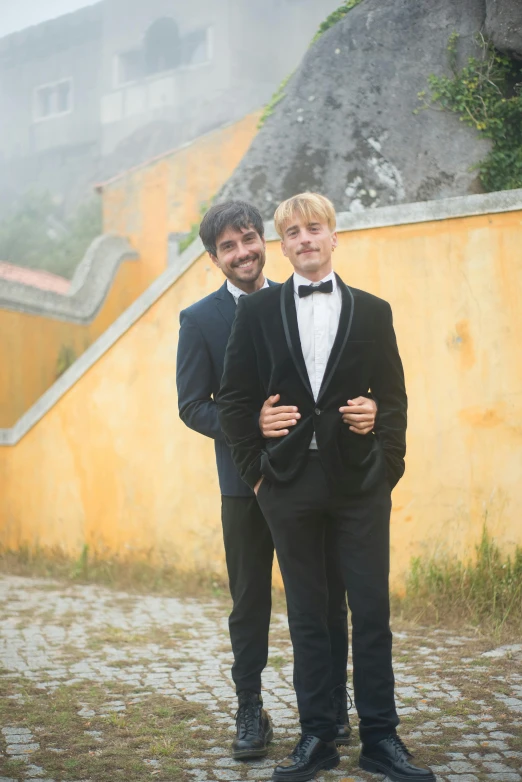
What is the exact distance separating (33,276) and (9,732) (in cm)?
1430

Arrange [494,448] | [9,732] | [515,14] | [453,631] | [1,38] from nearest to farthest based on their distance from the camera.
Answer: [9,732], [453,631], [494,448], [515,14], [1,38]

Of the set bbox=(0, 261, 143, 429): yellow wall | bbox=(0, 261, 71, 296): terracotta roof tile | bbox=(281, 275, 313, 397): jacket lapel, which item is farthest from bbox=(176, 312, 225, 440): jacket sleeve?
bbox=(0, 261, 71, 296): terracotta roof tile

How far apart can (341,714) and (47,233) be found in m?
27.2

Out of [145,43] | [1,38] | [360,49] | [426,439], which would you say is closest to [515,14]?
[360,49]

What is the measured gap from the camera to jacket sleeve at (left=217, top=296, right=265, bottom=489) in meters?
3.26

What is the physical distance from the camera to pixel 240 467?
328 cm

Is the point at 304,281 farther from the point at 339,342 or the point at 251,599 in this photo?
the point at 251,599

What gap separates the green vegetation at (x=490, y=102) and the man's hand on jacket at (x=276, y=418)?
5.61 meters

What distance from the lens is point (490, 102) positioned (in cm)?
857

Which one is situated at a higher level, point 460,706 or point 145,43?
point 145,43

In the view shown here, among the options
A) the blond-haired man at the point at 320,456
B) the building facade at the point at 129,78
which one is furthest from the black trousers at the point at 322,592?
the building facade at the point at 129,78

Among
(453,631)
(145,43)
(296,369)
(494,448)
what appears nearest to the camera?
(296,369)

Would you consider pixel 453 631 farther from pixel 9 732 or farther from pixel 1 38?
pixel 1 38

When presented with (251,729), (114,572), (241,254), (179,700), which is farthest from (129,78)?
(251,729)
